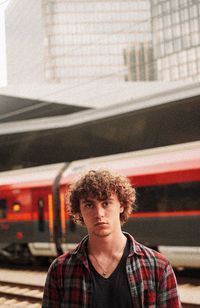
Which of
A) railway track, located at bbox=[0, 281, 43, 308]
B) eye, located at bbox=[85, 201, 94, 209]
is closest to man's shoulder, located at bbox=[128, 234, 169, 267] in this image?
eye, located at bbox=[85, 201, 94, 209]

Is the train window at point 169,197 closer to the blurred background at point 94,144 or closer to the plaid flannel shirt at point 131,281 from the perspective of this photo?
the blurred background at point 94,144

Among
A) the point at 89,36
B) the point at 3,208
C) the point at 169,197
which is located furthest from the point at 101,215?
the point at 89,36

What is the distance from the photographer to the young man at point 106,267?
1833 millimetres

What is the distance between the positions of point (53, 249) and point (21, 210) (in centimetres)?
143

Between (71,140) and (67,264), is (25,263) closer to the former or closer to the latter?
(71,140)

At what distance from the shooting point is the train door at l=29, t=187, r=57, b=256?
41.9 feet

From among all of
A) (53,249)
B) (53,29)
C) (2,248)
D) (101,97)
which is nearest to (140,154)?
(53,249)

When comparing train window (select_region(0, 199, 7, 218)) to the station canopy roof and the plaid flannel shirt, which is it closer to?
the station canopy roof

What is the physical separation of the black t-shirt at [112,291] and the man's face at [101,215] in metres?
0.15

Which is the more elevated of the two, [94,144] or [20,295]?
[94,144]

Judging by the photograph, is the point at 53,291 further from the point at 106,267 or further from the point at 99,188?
the point at 99,188

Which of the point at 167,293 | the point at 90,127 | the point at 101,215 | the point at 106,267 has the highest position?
the point at 101,215

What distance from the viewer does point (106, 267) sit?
1883 millimetres

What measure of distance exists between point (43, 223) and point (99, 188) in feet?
36.8
